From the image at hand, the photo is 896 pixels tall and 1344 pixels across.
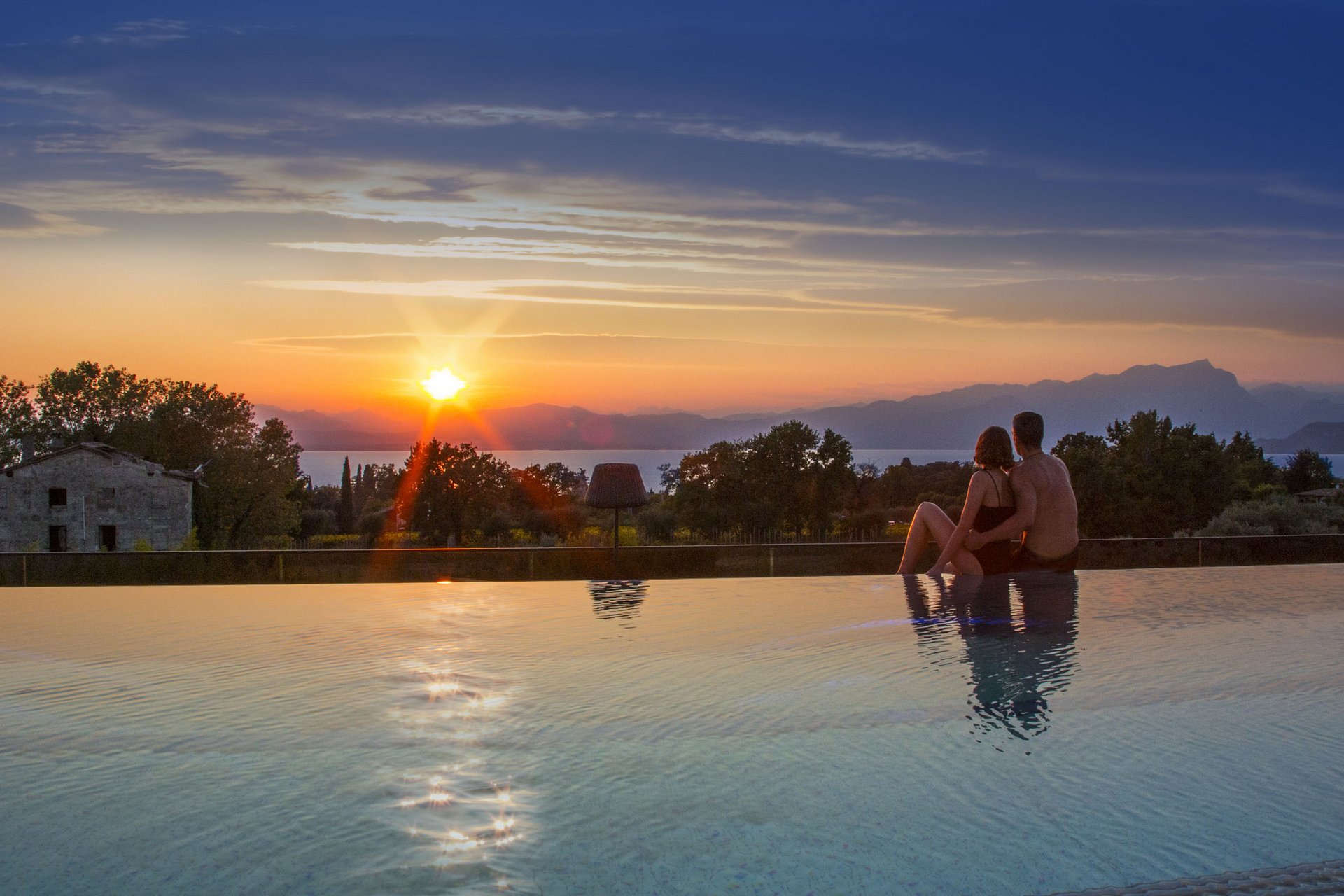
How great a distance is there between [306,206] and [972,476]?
516 inches

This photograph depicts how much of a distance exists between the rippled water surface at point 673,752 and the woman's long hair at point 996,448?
947 mm

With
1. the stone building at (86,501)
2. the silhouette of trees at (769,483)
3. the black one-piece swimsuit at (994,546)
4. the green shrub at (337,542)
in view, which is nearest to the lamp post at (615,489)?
the black one-piece swimsuit at (994,546)

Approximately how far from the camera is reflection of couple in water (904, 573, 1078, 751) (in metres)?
4.11

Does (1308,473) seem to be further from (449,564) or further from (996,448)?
(449,564)

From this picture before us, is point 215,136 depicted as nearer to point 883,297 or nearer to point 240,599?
point 240,599

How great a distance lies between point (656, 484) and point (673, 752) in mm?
41500

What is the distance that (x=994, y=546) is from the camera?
6.91m

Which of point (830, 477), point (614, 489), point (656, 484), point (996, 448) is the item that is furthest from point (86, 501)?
point (996, 448)

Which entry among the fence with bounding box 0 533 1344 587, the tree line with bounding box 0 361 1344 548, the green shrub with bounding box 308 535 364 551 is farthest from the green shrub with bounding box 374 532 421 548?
the fence with bounding box 0 533 1344 587

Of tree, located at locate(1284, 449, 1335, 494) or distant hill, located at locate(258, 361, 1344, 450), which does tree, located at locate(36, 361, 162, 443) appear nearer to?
distant hill, located at locate(258, 361, 1344, 450)

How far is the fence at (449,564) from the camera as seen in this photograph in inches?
337

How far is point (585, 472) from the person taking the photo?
189ft

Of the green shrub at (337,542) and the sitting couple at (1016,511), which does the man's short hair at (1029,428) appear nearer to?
the sitting couple at (1016,511)

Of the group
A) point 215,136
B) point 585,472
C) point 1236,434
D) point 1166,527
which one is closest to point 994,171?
point 215,136
